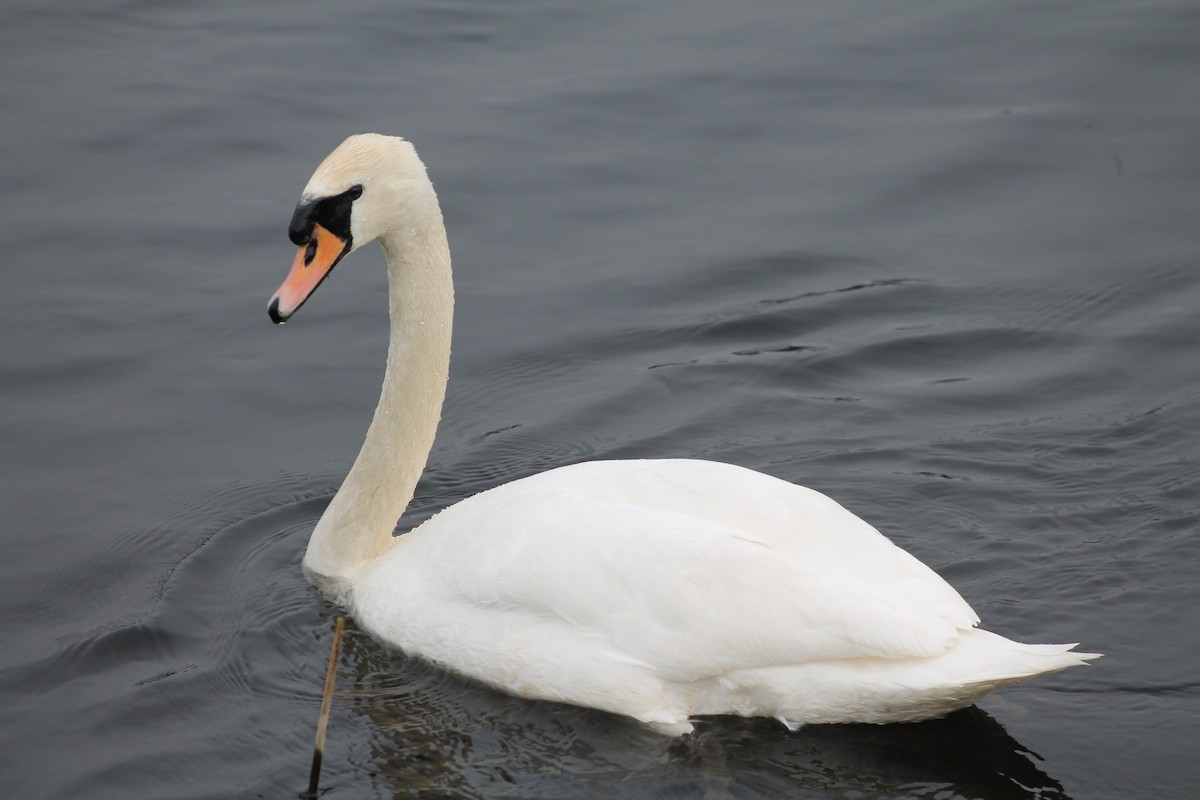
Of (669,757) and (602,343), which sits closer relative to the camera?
(669,757)

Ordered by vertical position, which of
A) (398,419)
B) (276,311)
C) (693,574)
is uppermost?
(276,311)

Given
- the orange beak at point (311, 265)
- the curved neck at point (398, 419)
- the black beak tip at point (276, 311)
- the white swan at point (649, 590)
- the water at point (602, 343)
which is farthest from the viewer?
the curved neck at point (398, 419)

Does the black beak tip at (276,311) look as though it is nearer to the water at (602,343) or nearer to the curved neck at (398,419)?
the curved neck at (398,419)

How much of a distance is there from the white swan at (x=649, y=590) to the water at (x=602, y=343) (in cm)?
22

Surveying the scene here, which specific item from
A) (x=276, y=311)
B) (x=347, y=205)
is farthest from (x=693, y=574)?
(x=347, y=205)

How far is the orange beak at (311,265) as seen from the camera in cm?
702

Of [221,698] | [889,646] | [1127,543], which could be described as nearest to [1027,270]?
[1127,543]

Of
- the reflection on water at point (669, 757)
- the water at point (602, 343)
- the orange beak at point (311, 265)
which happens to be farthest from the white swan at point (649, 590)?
the water at point (602, 343)

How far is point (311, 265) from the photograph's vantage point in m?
7.11

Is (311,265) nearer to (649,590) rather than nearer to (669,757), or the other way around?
(649,590)

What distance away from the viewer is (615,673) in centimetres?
627

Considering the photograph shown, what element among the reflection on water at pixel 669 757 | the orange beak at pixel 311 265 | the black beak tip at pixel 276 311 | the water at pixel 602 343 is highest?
the orange beak at pixel 311 265

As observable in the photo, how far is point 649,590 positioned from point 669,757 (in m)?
0.65

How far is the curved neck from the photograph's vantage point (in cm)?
743
